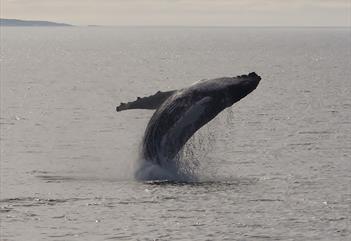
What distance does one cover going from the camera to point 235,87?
33.2m

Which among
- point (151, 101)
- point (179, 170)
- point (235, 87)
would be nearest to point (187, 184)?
point (179, 170)

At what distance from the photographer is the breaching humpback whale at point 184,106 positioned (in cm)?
3344

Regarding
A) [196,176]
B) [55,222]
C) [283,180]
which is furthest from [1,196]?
[283,180]

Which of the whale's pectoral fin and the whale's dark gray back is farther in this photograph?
the whale's pectoral fin

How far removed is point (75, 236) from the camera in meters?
33.2

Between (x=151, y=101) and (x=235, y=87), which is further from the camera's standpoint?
(x=151, y=101)

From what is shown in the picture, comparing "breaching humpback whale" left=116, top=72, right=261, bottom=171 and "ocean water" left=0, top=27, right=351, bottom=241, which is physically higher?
"breaching humpback whale" left=116, top=72, right=261, bottom=171

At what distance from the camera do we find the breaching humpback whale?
33.4 meters

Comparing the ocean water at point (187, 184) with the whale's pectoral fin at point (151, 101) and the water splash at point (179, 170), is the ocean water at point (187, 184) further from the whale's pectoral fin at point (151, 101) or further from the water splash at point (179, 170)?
the whale's pectoral fin at point (151, 101)

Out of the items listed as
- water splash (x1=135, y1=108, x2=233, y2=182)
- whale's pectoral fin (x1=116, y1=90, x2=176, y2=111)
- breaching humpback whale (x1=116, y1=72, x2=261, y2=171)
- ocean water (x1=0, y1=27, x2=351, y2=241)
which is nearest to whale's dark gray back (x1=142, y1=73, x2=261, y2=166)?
breaching humpback whale (x1=116, y1=72, x2=261, y2=171)

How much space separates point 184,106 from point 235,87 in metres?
2.51

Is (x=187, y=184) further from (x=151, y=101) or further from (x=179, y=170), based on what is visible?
(x=151, y=101)

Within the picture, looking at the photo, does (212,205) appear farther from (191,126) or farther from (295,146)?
(295,146)

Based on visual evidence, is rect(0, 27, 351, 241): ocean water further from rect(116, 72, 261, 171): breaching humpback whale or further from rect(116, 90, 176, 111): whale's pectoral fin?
rect(116, 90, 176, 111): whale's pectoral fin
